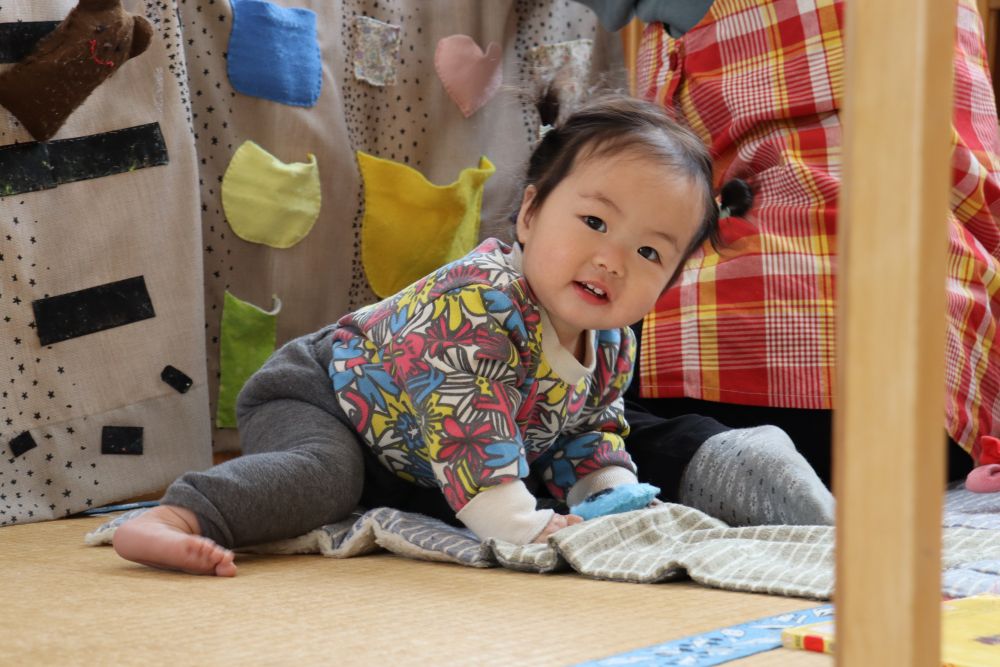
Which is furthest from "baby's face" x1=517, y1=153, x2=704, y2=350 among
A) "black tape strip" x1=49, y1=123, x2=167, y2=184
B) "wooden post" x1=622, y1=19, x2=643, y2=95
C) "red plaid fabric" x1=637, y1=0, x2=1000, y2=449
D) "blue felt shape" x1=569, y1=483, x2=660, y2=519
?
"wooden post" x1=622, y1=19, x2=643, y2=95

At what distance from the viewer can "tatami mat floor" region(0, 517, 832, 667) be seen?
2.02 feet

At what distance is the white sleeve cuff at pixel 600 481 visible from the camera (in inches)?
44.6

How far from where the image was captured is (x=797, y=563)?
826 mm

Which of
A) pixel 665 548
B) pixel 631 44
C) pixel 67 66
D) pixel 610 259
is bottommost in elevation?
pixel 665 548

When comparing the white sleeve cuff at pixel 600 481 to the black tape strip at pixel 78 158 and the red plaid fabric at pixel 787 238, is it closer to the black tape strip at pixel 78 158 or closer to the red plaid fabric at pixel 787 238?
the red plaid fabric at pixel 787 238

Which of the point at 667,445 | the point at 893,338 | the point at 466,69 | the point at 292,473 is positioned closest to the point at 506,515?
the point at 292,473

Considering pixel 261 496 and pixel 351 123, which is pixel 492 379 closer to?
pixel 261 496

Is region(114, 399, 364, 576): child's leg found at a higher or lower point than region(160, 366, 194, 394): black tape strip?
lower

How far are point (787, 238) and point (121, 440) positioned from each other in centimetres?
76

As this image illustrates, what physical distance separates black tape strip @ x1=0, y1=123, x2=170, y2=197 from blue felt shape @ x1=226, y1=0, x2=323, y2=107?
160mm

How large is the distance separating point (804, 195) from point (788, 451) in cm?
36

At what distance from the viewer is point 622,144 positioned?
1045 millimetres

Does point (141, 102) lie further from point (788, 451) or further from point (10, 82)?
point (788, 451)

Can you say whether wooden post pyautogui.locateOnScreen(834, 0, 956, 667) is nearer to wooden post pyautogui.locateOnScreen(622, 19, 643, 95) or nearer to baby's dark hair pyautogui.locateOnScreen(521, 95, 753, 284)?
baby's dark hair pyautogui.locateOnScreen(521, 95, 753, 284)
